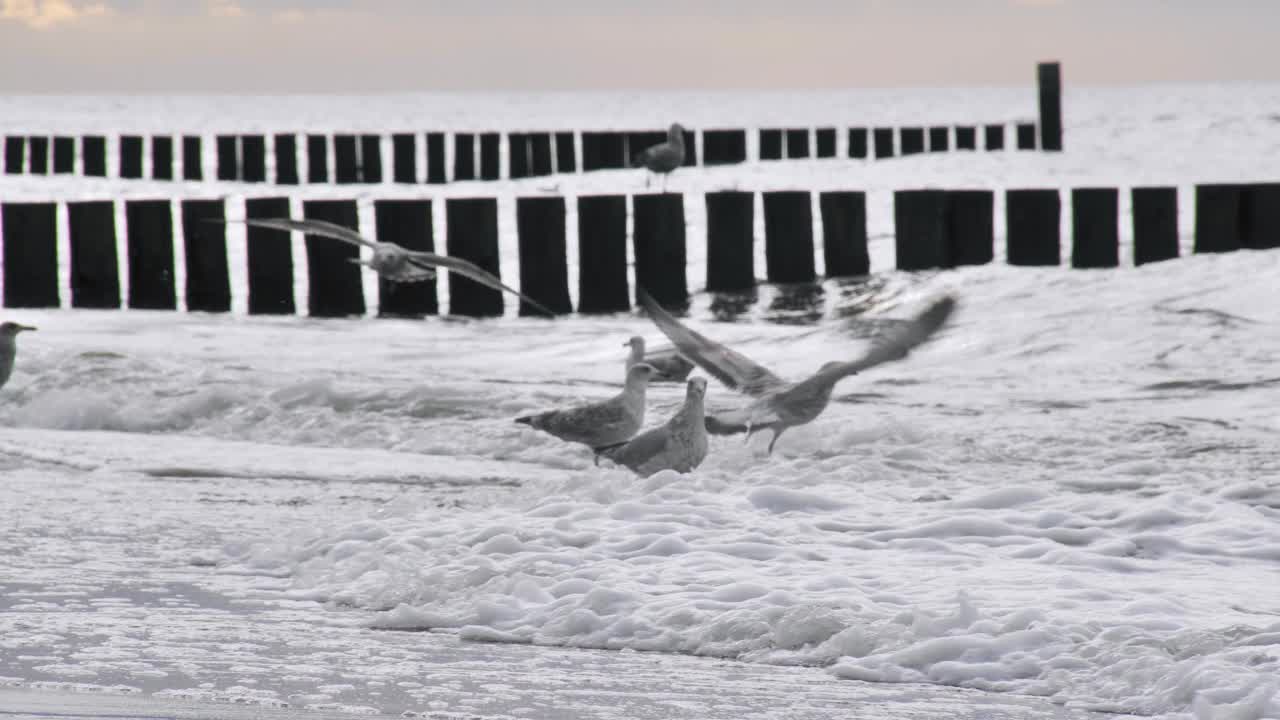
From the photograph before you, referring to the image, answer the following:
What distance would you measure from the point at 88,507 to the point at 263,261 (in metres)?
8.27

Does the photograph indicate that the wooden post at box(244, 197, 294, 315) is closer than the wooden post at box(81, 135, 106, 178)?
Yes

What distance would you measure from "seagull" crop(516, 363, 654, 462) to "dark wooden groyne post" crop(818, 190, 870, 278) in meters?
7.34

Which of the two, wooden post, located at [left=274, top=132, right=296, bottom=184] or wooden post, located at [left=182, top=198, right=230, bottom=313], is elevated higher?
wooden post, located at [left=274, top=132, right=296, bottom=184]

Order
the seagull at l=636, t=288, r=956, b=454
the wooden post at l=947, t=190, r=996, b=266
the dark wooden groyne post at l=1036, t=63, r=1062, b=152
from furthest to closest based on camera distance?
the dark wooden groyne post at l=1036, t=63, r=1062, b=152
the wooden post at l=947, t=190, r=996, b=266
the seagull at l=636, t=288, r=956, b=454

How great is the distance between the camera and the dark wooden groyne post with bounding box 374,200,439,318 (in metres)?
15.0

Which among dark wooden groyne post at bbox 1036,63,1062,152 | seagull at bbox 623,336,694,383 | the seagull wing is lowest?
seagull at bbox 623,336,694,383

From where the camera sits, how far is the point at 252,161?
34594 mm

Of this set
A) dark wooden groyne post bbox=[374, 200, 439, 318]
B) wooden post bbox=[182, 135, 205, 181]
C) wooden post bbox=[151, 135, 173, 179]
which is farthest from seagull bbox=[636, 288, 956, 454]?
wooden post bbox=[182, 135, 205, 181]

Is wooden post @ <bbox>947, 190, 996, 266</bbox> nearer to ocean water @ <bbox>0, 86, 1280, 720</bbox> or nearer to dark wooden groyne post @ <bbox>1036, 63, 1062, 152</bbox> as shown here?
ocean water @ <bbox>0, 86, 1280, 720</bbox>

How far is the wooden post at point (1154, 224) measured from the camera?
1422cm

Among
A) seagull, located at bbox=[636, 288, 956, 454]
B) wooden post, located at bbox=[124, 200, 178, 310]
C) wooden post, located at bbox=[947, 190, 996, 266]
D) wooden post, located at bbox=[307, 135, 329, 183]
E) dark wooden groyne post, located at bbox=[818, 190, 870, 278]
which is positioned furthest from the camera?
wooden post, located at bbox=[307, 135, 329, 183]

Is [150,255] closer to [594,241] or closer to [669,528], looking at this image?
[594,241]

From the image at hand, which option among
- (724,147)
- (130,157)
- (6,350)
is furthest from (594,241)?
(130,157)

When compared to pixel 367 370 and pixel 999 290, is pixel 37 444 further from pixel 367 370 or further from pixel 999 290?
pixel 999 290
